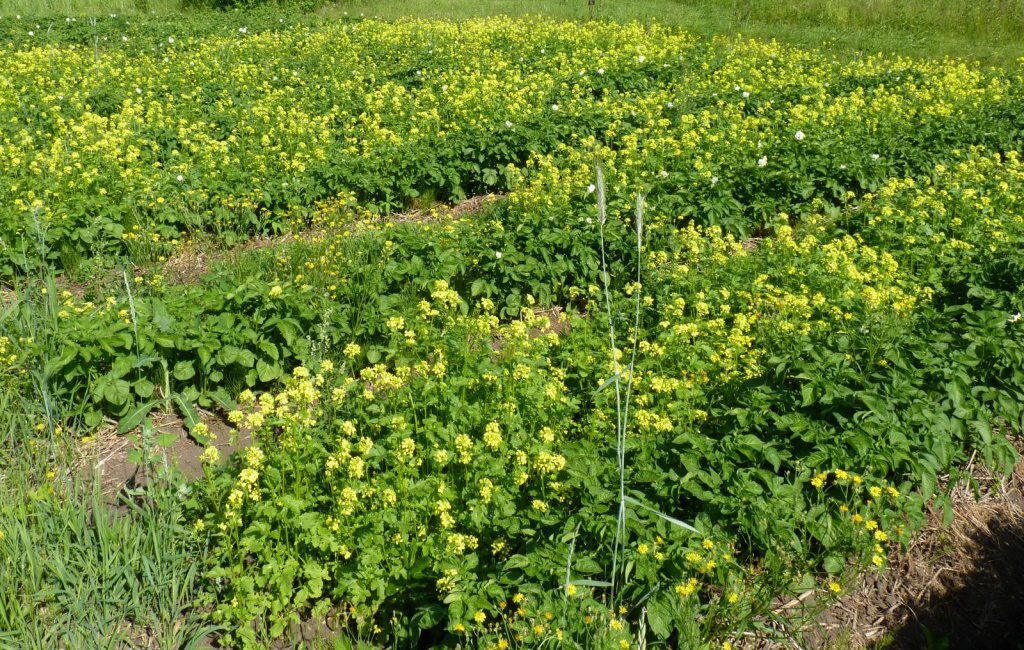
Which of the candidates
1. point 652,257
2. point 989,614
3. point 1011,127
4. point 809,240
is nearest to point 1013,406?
point 989,614

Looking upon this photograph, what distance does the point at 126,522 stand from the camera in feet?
12.2

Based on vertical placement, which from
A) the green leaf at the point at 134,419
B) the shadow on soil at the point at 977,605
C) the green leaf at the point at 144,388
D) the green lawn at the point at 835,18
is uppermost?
the green lawn at the point at 835,18

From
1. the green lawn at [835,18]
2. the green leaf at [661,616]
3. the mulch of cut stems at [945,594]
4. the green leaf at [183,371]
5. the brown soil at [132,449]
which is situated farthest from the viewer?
the green lawn at [835,18]

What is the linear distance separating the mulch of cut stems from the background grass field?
544 inches

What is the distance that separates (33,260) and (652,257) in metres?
5.43

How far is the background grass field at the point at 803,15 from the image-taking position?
667 inches

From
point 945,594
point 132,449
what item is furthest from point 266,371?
point 945,594

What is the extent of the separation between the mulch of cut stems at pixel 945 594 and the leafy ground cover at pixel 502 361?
20cm

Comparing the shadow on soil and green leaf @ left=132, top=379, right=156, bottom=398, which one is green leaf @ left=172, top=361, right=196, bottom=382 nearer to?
green leaf @ left=132, top=379, right=156, bottom=398

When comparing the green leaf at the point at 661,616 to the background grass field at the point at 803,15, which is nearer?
the green leaf at the point at 661,616

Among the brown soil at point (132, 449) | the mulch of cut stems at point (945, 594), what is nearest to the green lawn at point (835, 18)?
the mulch of cut stems at point (945, 594)

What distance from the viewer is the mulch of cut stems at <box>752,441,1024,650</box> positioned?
370 centimetres

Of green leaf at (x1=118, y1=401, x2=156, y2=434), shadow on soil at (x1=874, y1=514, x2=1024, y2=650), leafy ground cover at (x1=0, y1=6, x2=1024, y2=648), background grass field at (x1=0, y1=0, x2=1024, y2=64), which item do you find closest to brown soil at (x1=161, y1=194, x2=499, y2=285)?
leafy ground cover at (x1=0, y1=6, x2=1024, y2=648)

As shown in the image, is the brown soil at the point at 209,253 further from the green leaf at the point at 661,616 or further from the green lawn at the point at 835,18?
the green lawn at the point at 835,18
